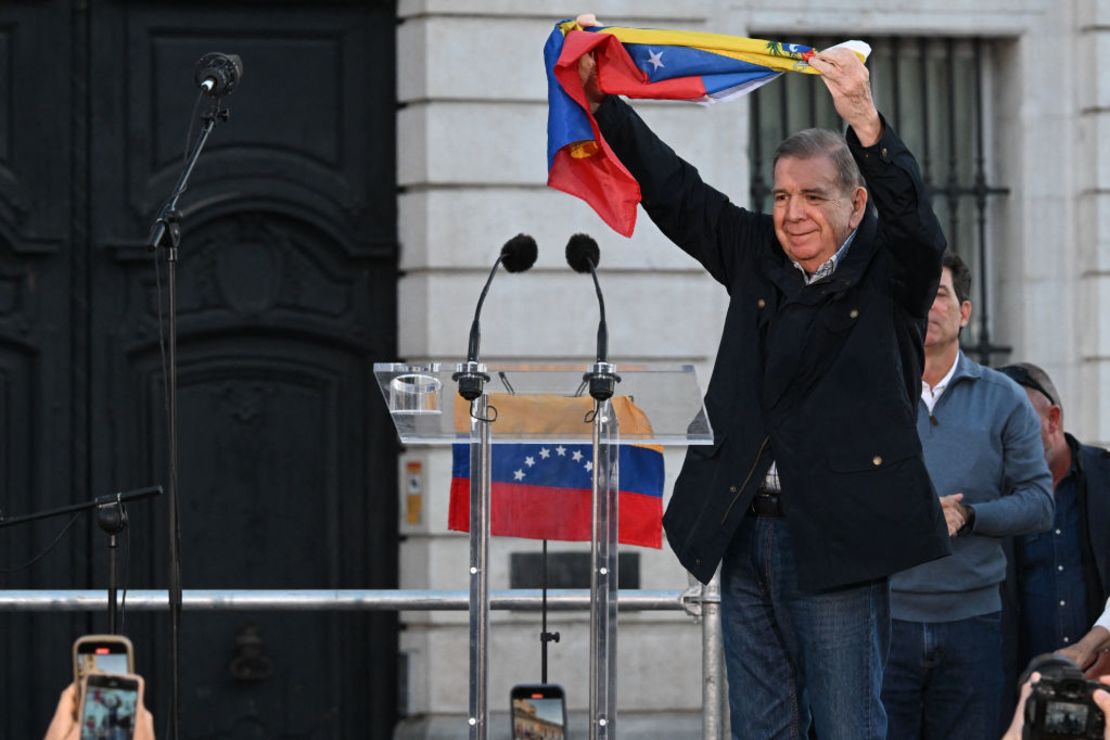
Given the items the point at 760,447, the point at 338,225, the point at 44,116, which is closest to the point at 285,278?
the point at 338,225

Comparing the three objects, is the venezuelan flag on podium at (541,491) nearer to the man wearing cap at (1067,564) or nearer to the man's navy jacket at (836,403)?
the man's navy jacket at (836,403)

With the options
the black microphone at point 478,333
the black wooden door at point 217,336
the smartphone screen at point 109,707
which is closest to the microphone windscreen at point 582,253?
the black microphone at point 478,333

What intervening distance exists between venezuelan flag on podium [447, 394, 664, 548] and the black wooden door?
364 cm

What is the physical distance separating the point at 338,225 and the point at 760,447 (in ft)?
17.5

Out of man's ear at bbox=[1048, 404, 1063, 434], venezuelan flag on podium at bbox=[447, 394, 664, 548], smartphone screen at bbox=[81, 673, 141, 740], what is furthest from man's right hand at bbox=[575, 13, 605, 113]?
man's ear at bbox=[1048, 404, 1063, 434]

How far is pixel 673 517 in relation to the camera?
17.2 ft

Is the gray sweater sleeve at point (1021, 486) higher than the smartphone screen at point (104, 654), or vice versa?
the gray sweater sleeve at point (1021, 486)

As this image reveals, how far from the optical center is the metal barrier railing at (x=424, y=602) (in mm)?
6402

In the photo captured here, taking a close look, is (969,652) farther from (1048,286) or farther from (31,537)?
(31,537)

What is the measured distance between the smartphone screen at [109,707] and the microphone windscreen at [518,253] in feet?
5.89

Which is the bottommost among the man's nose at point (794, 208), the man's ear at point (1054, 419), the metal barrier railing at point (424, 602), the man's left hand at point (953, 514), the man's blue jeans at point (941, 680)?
the man's blue jeans at point (941, 680)

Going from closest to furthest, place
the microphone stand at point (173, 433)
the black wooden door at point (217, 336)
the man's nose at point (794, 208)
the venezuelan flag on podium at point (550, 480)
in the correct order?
the man's nose at point (794, 208) → the venezuelan flag on podium at point (550, 480) → the microphone stand at point (173, 433) → the black wooden door at point (217, 336)

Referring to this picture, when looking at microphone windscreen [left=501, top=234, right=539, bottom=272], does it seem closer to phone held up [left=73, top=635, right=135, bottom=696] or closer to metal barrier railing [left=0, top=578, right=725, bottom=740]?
metal barrier railing [left=0, top=578, right=725, bottom=740]

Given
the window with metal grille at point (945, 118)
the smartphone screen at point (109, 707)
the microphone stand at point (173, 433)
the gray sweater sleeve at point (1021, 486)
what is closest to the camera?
the smartphone screen at point (109, 707)
